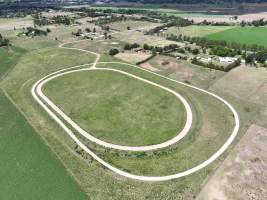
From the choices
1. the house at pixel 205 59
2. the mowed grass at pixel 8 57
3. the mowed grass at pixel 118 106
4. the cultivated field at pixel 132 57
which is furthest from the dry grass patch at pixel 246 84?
the mowed grass at pixel 8 57

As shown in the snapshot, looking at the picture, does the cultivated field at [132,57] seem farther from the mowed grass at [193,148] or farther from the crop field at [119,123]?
the mowed grass at [193,148]

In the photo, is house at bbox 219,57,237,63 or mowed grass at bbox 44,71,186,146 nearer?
mowed grass at bbox 44,71,186,146

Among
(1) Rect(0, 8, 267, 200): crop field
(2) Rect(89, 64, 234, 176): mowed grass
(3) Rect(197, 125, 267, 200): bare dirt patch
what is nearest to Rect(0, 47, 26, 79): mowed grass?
Answer: (1) Rect(0, 8, 267, 200): crop field

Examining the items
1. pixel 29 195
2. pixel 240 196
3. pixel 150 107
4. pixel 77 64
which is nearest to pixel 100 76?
pixel 77 64

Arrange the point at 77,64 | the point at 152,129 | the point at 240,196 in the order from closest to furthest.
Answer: the point at 240,196
the point at 152,129
the point at 77,64

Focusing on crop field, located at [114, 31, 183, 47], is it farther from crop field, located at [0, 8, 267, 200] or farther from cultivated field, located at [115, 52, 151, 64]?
crop field, located at [0, 8, 267, 200]

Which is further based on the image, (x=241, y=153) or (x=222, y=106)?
(x=222, y=106)

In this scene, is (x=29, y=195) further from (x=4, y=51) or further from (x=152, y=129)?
(x=4, y=51)
